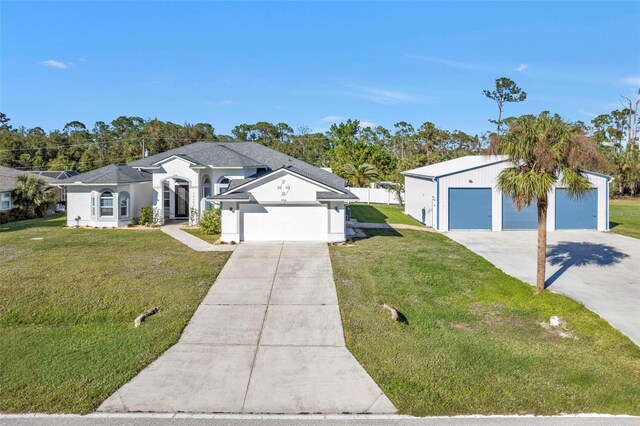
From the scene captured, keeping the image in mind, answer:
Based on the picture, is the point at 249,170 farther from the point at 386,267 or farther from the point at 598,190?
the point at 598,190

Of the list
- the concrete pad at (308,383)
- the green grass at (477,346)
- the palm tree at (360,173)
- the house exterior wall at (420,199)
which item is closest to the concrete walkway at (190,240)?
the green grass at (477,346)

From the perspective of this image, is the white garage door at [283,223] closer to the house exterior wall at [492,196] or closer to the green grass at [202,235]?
the green grass at [202,235]

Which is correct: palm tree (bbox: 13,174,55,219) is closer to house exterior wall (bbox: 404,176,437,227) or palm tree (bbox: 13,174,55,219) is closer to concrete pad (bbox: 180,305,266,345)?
concrete pad (bbox: 180,305,266,345)

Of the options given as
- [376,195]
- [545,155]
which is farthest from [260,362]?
[376,195]

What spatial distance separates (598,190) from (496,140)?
15.1m

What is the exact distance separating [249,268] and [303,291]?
2.80 meters

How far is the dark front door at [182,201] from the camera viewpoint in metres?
23.5

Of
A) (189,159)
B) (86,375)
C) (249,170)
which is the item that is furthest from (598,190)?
(86,375)

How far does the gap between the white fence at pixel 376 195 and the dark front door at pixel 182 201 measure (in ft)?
61.3

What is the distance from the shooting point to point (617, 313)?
10.4 meters

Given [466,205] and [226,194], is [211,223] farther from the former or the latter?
[466,205]

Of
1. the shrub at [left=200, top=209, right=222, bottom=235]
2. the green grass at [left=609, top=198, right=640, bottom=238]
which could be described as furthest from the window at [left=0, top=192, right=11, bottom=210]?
the green grass at [left=609, top=198, right=640, bottom=238]

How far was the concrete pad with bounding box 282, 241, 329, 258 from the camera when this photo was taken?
1594cm

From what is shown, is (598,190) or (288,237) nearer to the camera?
(288,237)
